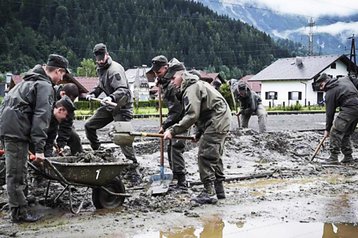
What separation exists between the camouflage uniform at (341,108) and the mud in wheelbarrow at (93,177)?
570 centimetres

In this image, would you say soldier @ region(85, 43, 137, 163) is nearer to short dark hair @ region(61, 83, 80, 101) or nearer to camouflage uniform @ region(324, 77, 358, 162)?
short dark hair @ region(61, 83, 80, 101)

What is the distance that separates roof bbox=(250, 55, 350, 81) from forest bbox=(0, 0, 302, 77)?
46.2 metres

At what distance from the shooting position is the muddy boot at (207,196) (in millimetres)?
6707

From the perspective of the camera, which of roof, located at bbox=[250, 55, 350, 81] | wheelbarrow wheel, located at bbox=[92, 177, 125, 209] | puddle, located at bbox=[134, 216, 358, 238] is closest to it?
puddle, located at bbox=[134, 216, 358, 238]

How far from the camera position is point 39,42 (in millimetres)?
105438

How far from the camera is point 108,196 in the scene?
6.43 m

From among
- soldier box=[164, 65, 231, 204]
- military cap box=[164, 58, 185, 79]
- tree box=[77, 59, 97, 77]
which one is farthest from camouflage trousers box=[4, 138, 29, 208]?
tree box=[77, 59, 97, 77]

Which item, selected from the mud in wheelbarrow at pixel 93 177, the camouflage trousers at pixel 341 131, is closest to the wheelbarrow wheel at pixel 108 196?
the mud in wheelbarrow at pixel 93 177

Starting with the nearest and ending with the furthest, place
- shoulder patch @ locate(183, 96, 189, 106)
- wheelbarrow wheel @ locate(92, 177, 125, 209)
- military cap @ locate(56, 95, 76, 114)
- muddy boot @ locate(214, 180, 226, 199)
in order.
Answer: wheelbarrow wheel @ locate(92, 177, 125, 209), shoulder patch @ locate(183, 96, 189, 106), military cap @ locate(56, 95, 76, 114), muddy boot @ locate(214, 180, 226, 199)

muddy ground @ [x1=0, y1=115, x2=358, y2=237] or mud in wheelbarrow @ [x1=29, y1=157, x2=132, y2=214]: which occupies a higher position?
mud in wheelbarrow @ [x1=29, y1=157, x2=132, y2=214]

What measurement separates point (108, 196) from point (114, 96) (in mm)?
1738

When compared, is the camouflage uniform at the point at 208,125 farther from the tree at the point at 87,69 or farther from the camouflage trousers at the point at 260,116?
the tree at the point at 87,69

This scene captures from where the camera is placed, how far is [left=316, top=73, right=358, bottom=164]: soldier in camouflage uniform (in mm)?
10586

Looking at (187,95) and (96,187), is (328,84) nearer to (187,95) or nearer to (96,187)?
(187,95)
